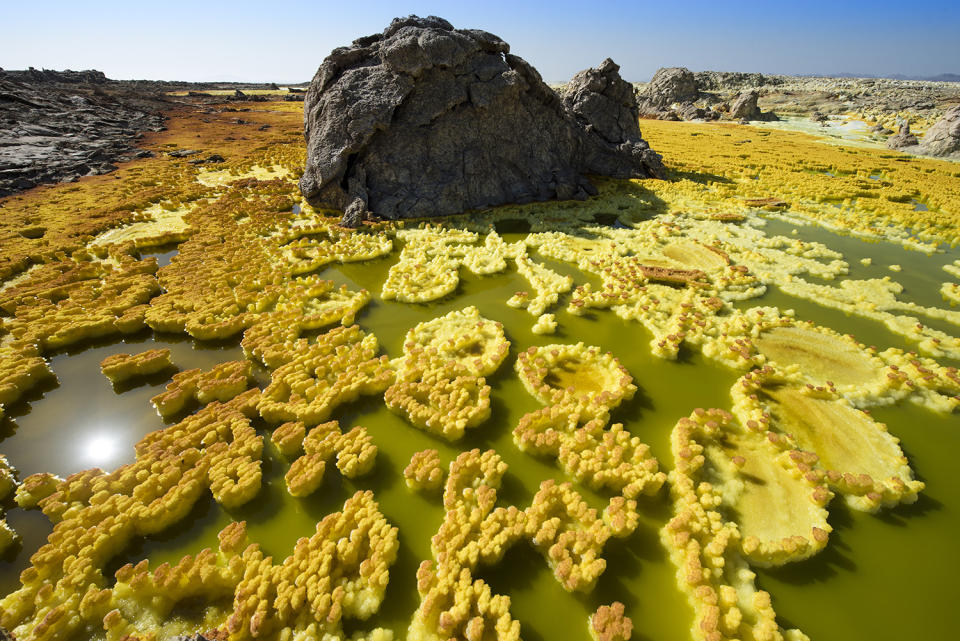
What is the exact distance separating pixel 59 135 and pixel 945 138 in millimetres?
84577

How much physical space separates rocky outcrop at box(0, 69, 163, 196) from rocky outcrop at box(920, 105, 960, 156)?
74.5m

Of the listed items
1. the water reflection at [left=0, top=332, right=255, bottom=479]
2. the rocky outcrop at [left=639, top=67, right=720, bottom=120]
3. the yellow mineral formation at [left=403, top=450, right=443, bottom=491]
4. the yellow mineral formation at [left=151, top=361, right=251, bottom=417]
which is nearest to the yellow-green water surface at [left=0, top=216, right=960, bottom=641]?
the water reflection at [left=0, top=332, right=255, bottom=479]

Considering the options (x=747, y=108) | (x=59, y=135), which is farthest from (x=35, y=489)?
(x=747, y=108)

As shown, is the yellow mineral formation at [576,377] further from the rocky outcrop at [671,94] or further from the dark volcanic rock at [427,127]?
the rocky outcrop at [671,94]

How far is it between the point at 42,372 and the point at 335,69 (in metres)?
18.7

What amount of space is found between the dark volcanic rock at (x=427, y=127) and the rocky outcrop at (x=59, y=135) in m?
20.4

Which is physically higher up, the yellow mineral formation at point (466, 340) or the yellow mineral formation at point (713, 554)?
the yellow mineral formation at point (466, 340)

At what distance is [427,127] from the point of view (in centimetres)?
2058

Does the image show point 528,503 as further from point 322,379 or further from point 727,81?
point 727,81

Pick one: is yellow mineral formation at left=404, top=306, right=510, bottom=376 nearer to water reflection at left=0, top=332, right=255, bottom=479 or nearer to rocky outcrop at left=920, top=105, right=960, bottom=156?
water reflection at left=0, top=332, right=255, bottom=479

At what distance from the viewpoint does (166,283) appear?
13203 mm

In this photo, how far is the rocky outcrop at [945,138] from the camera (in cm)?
3869

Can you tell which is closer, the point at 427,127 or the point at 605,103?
the point at 427,127

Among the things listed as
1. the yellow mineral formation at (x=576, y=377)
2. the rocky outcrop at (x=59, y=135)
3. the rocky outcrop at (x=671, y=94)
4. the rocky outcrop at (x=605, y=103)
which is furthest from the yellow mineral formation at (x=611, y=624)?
the rocky outcrop at (x=671, y=94)
